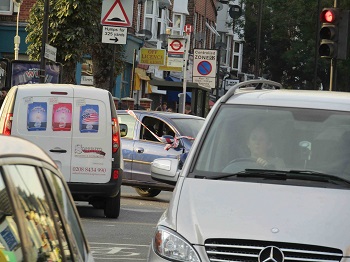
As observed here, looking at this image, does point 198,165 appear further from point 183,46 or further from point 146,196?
point 183,46

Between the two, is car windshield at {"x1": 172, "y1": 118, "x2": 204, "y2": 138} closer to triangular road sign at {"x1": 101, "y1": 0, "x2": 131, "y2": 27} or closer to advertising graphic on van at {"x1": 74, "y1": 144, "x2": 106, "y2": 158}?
triangular road sign at {"x1": 101, "y1": 0, "x2": 131, "y2": 27}

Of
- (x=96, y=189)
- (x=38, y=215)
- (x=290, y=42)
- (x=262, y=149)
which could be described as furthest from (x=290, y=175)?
(x=290, y=42)

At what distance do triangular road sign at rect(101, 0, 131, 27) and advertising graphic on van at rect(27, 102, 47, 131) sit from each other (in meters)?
7.93

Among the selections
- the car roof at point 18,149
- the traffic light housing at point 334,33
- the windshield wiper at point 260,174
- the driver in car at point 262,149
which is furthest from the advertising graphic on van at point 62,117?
the car roof at point 18,149

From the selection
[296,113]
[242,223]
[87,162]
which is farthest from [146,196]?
[242,223]

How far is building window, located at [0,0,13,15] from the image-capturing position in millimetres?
51094

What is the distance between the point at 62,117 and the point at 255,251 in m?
9.75

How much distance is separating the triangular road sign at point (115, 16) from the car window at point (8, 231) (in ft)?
67.6

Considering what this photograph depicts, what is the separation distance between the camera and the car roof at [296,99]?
30.6 ft

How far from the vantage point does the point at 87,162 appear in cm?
1741

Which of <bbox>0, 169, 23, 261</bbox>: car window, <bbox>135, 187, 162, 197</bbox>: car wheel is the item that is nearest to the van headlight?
<bbox>0, 169, 23, 261</bbox>: car window

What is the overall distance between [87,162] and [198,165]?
863 cm

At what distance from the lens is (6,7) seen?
51281 millimetres

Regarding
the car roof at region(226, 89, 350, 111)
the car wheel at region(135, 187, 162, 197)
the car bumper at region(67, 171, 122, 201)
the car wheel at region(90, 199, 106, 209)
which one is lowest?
the car wheel at region(135, 187, 162, 197)
